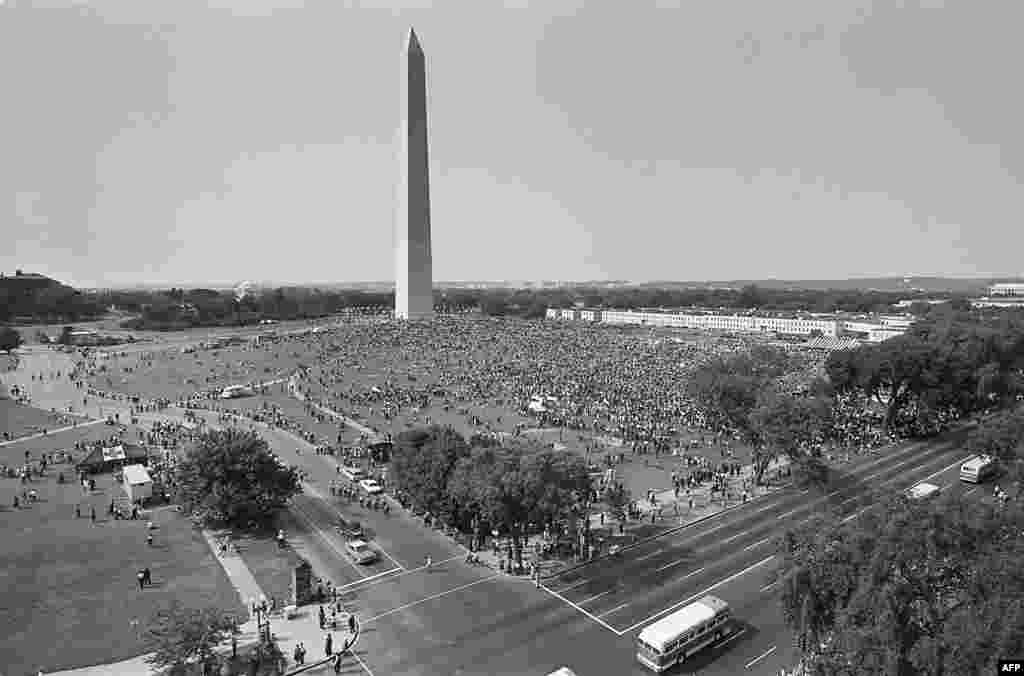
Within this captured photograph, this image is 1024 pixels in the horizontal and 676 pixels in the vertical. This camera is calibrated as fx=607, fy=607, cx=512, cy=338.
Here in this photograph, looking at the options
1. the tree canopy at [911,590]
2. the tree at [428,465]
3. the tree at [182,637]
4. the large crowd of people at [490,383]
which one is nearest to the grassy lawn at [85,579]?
the tree at [182,637]

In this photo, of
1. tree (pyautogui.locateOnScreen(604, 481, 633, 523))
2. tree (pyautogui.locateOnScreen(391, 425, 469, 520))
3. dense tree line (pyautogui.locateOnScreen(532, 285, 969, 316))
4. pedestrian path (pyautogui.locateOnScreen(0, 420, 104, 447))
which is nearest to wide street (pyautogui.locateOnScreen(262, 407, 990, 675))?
tree (pyautogui.locateOnScreen(391, 425, 469, 520))

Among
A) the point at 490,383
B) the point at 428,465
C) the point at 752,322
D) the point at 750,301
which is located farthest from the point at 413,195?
the point at 750,301

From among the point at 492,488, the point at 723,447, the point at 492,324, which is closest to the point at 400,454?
the point at 492,488

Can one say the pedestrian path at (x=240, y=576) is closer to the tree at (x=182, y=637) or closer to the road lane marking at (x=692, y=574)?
the tree at (x=182, y=637)

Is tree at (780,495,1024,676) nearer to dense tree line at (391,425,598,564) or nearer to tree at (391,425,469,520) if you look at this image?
dense tree line at (391,425,598,564)

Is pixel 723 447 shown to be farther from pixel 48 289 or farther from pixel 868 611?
pixel 48 289

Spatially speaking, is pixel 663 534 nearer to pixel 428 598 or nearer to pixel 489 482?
pixel 489 482
